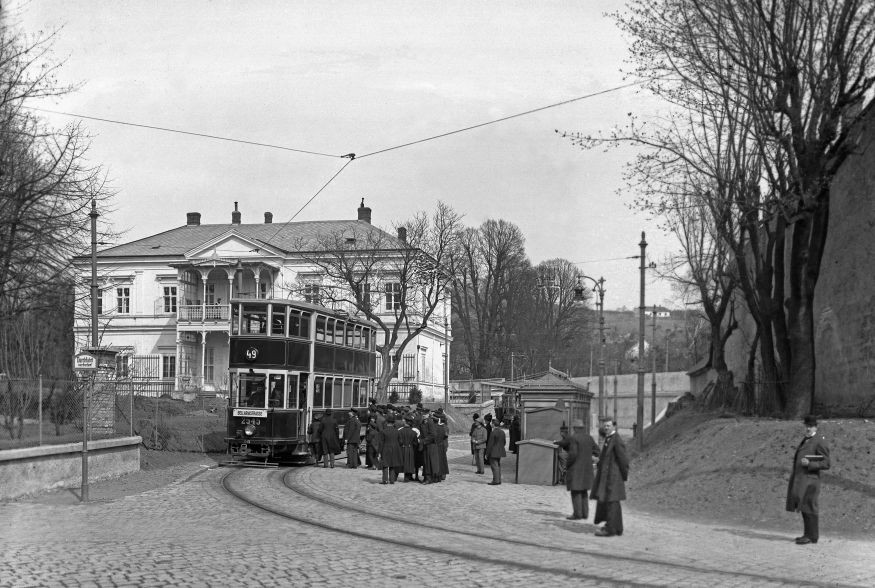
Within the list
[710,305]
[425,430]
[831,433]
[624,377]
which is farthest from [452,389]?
[831,433]

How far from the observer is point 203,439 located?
1197 inches

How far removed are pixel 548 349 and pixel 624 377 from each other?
22.3ft

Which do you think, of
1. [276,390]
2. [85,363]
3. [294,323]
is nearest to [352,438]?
[276,390]

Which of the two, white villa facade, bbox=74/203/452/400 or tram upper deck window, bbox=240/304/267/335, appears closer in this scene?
tram upper deck window, bbox=240/304/267/335

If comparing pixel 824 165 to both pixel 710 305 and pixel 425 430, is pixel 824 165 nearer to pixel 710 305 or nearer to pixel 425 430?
pixel 425 430

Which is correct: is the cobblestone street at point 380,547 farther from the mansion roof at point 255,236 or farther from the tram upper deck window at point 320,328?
the mansion roof at point 255,236

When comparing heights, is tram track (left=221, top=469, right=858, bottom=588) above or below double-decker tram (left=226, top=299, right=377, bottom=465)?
below

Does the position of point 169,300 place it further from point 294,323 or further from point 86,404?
point 86,404

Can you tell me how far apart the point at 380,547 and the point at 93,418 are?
1334cm

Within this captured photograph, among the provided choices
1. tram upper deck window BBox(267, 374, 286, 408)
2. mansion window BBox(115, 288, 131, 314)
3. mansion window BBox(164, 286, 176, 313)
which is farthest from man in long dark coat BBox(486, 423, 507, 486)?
mansion window BBox(115, 288, 131, 314)

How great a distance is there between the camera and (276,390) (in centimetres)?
2598

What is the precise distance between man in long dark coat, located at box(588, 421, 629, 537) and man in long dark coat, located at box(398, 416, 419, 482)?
868cm

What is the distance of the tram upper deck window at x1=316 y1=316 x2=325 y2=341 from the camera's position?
28.3m

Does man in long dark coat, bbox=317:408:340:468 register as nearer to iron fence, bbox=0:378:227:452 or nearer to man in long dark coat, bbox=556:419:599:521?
iron fence, bbox=0:378:227:452
